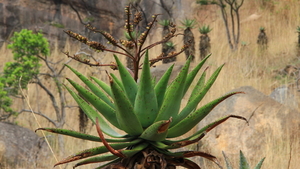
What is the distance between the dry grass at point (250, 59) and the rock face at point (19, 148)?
25cm

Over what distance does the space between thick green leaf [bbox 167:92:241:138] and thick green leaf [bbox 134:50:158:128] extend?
0.10 meters

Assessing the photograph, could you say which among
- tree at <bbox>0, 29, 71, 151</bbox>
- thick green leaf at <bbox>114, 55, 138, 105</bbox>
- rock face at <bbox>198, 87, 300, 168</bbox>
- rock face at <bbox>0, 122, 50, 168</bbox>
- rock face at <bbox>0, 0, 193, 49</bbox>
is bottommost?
rock face at <bbox>0, 122, 50, 168</bbox>

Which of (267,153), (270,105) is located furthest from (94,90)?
(270,105)

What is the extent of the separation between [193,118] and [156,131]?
0.48 feet

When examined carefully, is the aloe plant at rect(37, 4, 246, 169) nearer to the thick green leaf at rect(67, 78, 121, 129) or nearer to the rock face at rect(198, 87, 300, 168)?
the thick green leaf at rect(67, 78, 121, 129)

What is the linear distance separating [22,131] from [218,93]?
3.59 metres

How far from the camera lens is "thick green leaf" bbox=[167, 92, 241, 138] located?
4.48 feet

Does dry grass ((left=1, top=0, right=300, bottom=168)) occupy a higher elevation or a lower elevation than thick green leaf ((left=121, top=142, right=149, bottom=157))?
higher

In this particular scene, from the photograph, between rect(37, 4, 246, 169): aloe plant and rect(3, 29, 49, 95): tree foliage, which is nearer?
rect(37, 4, 246, 169): aloe plant

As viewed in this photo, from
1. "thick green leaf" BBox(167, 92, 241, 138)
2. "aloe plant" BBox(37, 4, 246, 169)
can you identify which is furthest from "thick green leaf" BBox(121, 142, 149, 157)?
"thick green leaf" BBox(167, 92, 241, 138)

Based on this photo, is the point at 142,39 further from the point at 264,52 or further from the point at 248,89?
the point at 264,52

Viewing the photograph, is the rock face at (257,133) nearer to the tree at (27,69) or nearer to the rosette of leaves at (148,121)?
the tree at (27,69)

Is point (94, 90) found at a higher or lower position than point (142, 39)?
lower

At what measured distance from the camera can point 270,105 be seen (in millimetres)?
5457
